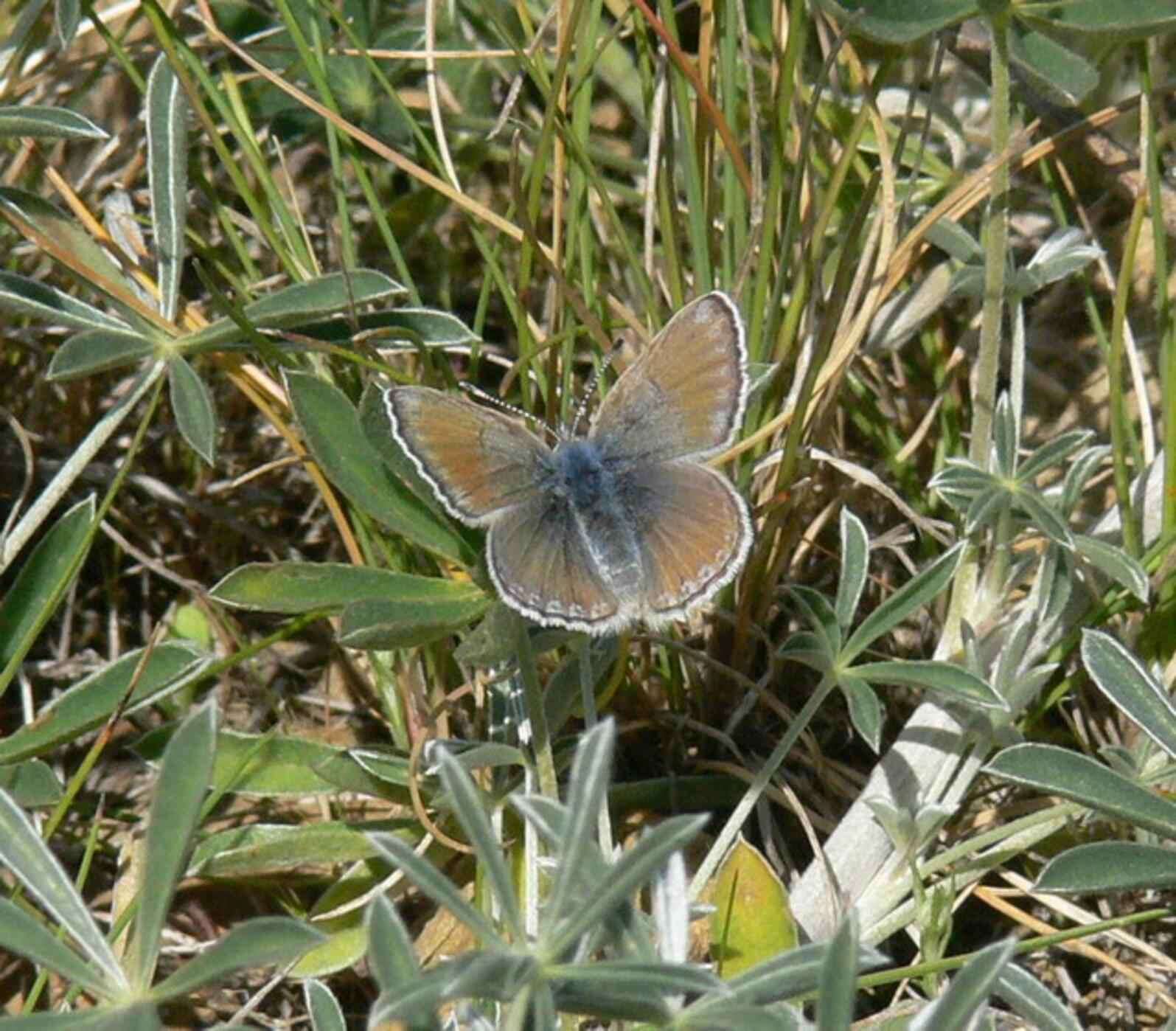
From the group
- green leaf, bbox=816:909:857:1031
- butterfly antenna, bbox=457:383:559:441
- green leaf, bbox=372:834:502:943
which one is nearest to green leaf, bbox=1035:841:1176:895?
green leaf, bbox=816:909:857:1031

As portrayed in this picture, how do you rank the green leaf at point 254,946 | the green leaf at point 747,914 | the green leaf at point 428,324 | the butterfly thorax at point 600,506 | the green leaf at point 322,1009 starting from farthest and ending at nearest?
the green leaf at point 428,324 < the green leaf at point 747,914 < the butterfly thorax at point 600,506 < the green leaf at point 322,1009 < the green leaf at point 254,946

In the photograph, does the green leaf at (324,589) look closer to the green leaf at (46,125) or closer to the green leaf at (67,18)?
the green leaf at (46,125)

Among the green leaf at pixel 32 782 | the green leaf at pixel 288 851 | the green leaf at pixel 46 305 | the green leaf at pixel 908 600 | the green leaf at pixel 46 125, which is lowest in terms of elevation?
the green leaf at pixel 288 851

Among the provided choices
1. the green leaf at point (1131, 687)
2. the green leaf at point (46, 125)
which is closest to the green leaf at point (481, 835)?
the green leaf at point (1131, 687)

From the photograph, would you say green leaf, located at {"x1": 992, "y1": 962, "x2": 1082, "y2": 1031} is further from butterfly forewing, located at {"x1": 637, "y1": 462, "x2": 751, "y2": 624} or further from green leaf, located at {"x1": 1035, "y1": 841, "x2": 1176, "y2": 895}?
butterfly forewing, located at {"x1": 637, "y1": 462, "x2": 751, "y2": 624}

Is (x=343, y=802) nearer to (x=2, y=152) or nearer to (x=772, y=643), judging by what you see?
(x=772, y=643)

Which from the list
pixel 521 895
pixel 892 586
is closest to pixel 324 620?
pixel 521 895
